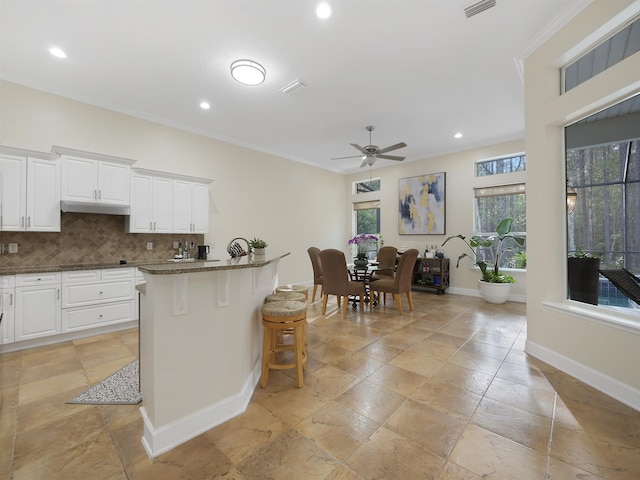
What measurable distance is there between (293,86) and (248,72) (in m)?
0.65

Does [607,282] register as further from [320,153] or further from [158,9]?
[320,153]

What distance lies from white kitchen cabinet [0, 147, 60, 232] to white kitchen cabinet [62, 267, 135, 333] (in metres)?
0.69

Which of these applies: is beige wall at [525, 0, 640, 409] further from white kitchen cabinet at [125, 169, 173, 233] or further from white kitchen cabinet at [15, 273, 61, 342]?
white kitchen cabinet at [15, 273, 61, 342]

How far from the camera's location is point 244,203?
5.61 m

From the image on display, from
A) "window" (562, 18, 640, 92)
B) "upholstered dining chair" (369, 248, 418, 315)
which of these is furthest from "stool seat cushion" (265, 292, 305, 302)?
"window" (562, 18, 640, 92)

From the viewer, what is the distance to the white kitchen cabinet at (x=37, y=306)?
119 inches

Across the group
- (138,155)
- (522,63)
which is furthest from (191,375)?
(522,63)

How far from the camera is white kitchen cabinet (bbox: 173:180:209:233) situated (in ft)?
14.3

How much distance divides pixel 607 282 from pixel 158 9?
4701 millimetres

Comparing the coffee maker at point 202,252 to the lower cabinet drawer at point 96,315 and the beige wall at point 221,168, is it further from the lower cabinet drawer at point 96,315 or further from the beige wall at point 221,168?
the lower cabinet drawer at point 96,315

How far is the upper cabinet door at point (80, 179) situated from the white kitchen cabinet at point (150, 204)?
437mm

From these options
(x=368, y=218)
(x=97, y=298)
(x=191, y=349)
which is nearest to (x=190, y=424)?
(x=191, y=349)

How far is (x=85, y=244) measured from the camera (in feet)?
12.6

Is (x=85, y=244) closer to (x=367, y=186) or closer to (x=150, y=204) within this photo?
(x=150, y=204)
